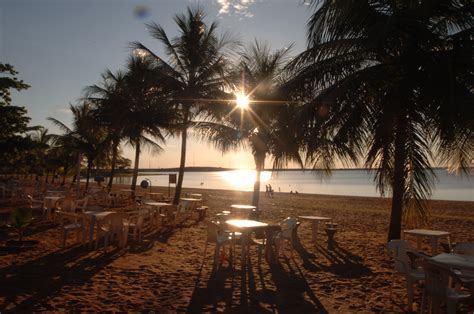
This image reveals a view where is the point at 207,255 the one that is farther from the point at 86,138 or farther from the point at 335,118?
the point at 86,138

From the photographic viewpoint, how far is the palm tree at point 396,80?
245 inches

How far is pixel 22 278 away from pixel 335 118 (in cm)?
569

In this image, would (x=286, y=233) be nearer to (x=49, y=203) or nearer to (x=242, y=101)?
(x=242, y=101)

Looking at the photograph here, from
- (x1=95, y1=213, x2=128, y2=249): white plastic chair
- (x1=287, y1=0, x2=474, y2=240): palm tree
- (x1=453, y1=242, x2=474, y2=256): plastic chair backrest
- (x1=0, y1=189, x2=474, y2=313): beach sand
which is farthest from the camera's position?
(x1=95, y1=213, x2=128, y2=249): white plastic chair

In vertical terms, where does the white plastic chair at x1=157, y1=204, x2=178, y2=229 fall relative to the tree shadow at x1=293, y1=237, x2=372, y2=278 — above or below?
above

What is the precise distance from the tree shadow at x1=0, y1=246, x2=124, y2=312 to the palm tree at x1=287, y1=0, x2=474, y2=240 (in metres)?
4.40

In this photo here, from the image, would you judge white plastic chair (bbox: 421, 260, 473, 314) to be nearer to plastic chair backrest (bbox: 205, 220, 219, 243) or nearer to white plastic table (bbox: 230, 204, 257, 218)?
plastic chair backrest (bbox: 205, 220, 219, 243)

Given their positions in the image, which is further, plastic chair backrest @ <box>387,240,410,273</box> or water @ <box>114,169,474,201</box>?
water @ <box>114,169,474,201</box>

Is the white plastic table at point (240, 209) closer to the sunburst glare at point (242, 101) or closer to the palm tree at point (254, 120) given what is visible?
the palm tree at point (254, 120)

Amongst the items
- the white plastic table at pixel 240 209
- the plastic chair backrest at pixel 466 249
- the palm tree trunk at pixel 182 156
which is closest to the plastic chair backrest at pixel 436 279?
the plastic chair backrest at pixel 466 249

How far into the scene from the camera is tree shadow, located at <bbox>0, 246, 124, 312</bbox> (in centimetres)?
433

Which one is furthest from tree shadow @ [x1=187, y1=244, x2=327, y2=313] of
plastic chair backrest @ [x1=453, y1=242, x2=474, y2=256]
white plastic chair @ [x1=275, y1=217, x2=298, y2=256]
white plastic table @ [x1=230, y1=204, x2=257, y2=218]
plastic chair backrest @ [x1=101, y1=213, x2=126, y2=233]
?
white plastic table @ [x1=230, y1=204, x2=257, y2=218]

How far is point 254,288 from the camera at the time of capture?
17.5 ft

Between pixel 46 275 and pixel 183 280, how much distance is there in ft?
6.46
